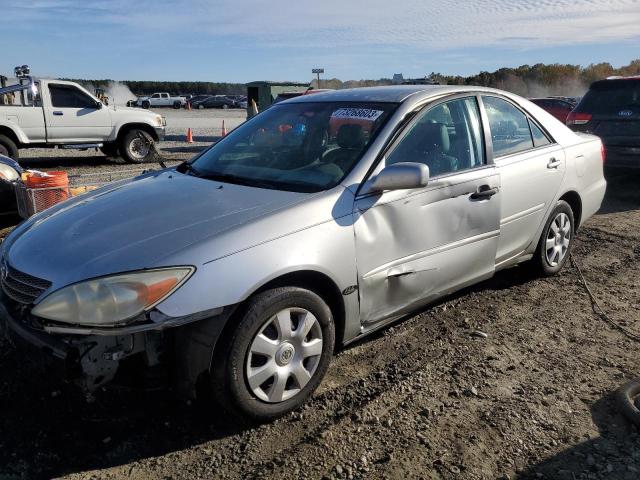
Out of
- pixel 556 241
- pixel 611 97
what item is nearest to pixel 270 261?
pixel 556 241

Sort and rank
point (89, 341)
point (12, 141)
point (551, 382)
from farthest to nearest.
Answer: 1. point (12, 141)
2. point (551, 382)
3. point (89, 341)

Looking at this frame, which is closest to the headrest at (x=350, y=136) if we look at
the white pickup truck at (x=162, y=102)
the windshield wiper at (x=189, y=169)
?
the windshield wiper at (x=189, y=169)

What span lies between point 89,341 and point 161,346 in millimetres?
307

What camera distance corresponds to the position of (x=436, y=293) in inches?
142

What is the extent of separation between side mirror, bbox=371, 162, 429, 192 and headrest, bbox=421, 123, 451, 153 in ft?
1.94

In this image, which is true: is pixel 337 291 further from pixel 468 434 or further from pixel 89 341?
pixel 89 341

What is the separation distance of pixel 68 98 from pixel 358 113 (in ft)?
35.2

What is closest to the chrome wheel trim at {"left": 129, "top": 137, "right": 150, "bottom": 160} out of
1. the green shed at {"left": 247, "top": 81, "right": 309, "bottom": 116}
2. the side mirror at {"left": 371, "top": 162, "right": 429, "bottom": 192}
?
the green shed at {"left": 247, "top": 81, "right": 309, "bottom": 116}

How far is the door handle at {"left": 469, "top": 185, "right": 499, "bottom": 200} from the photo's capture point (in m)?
3.73

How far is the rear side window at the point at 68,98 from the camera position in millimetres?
12125

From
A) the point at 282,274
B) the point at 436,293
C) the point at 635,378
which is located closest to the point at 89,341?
the point at 282,274

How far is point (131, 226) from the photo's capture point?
9.23 feet

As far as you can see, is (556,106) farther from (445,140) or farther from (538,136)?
(445,140)

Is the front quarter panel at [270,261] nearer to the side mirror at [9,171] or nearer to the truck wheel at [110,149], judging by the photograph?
the side mirror at [9,171]
